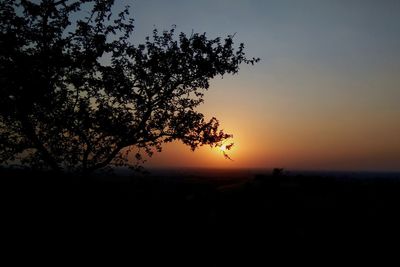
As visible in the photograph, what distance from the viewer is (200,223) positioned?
63.5 feet

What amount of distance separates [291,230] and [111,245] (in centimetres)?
889

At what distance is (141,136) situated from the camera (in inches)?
702

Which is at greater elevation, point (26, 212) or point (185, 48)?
point (185, 48)

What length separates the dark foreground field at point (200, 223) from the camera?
15469 mm

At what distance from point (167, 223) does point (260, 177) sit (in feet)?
29.7

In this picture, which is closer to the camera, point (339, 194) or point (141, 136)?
point (141, 136)

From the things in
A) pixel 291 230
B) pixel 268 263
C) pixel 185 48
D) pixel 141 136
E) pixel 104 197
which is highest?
pixel 185 48

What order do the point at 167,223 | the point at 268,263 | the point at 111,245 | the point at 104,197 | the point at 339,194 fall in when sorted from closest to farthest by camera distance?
the point at 268,263 → the point at 111,245 → the point at 167,223 → the point at 339,194 → the point at 104,197

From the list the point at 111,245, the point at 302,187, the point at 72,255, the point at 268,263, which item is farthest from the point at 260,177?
the point at 72,255

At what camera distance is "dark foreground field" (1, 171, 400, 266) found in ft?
50.8

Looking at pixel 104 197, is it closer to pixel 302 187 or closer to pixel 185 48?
pixel 185 48

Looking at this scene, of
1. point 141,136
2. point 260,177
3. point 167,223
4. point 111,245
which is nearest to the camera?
point 111,245

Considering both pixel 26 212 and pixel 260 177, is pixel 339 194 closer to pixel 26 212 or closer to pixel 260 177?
pixel 260 177

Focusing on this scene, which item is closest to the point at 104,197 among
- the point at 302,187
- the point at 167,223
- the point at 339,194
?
the point at 167,223
